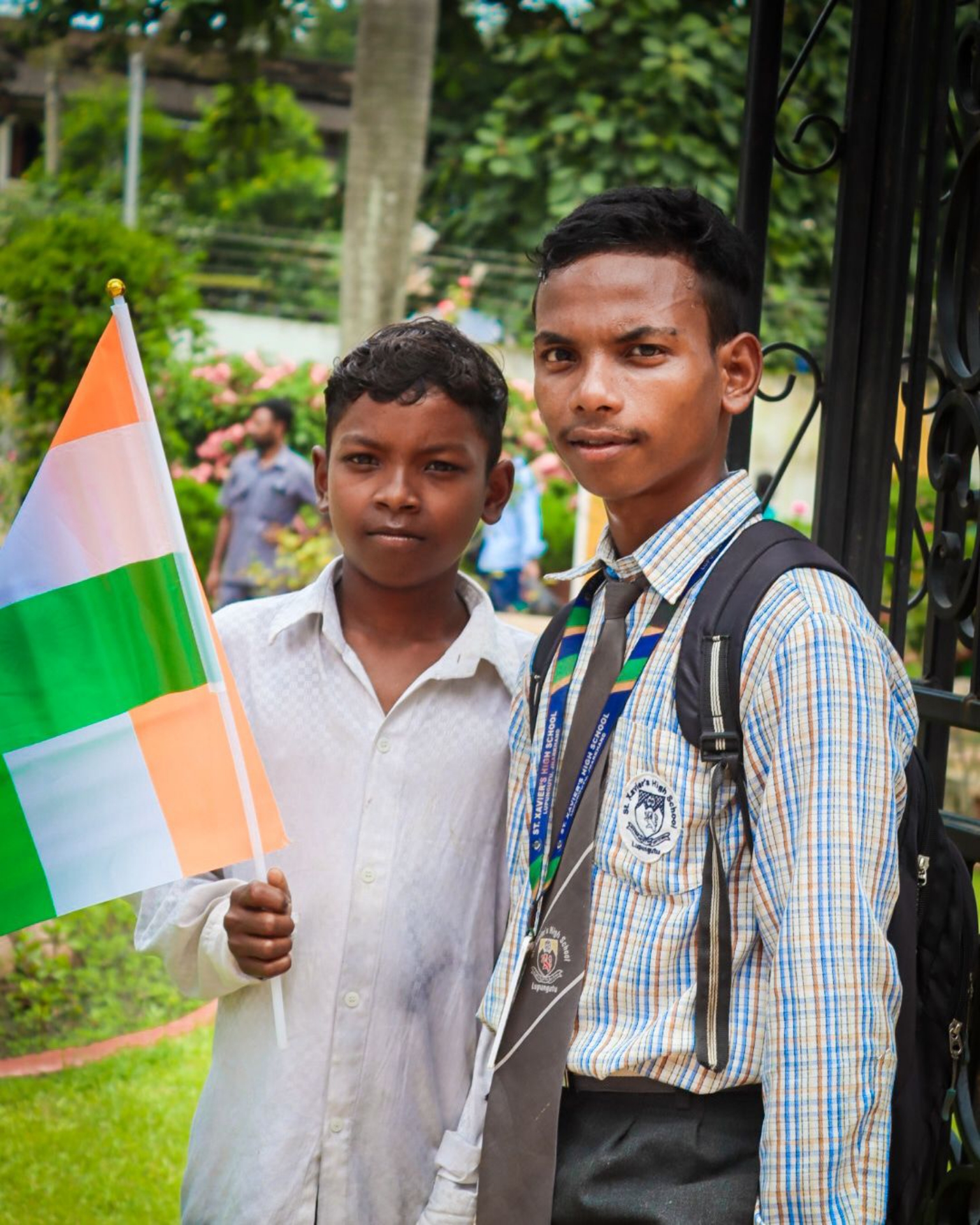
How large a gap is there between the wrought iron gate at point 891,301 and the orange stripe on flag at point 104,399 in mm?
1034

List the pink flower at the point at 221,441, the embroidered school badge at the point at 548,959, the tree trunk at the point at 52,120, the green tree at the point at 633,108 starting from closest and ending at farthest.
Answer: the embroidered school badge at the point at 548,959 → the green tree at the point at 633,108 → the pink flower at the point at 221,441 → the tree trunk at the point at 52,120

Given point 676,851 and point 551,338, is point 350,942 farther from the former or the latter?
point 551,338

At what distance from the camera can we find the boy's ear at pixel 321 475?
2535mm

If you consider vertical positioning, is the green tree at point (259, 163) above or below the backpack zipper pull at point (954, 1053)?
above

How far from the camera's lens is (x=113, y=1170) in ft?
13.5

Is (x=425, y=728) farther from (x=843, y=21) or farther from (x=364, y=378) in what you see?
(x=843, y=21)

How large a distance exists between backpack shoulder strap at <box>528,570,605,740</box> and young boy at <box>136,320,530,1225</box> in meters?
0.28

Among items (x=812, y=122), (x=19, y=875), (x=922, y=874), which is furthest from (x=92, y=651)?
(x=812, y=122)

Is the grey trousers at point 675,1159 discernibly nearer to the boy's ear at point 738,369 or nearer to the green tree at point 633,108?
the boy's ear at point 738,369

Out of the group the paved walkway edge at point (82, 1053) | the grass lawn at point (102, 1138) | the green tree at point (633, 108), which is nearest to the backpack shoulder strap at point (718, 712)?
the grass lawn at point (102, 1138)

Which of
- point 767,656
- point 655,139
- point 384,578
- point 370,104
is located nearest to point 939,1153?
point 767,656

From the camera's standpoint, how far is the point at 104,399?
2221mm

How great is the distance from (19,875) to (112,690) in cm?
30

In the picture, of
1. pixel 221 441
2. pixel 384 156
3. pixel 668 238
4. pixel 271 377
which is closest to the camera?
Answer: pixel 668 238
